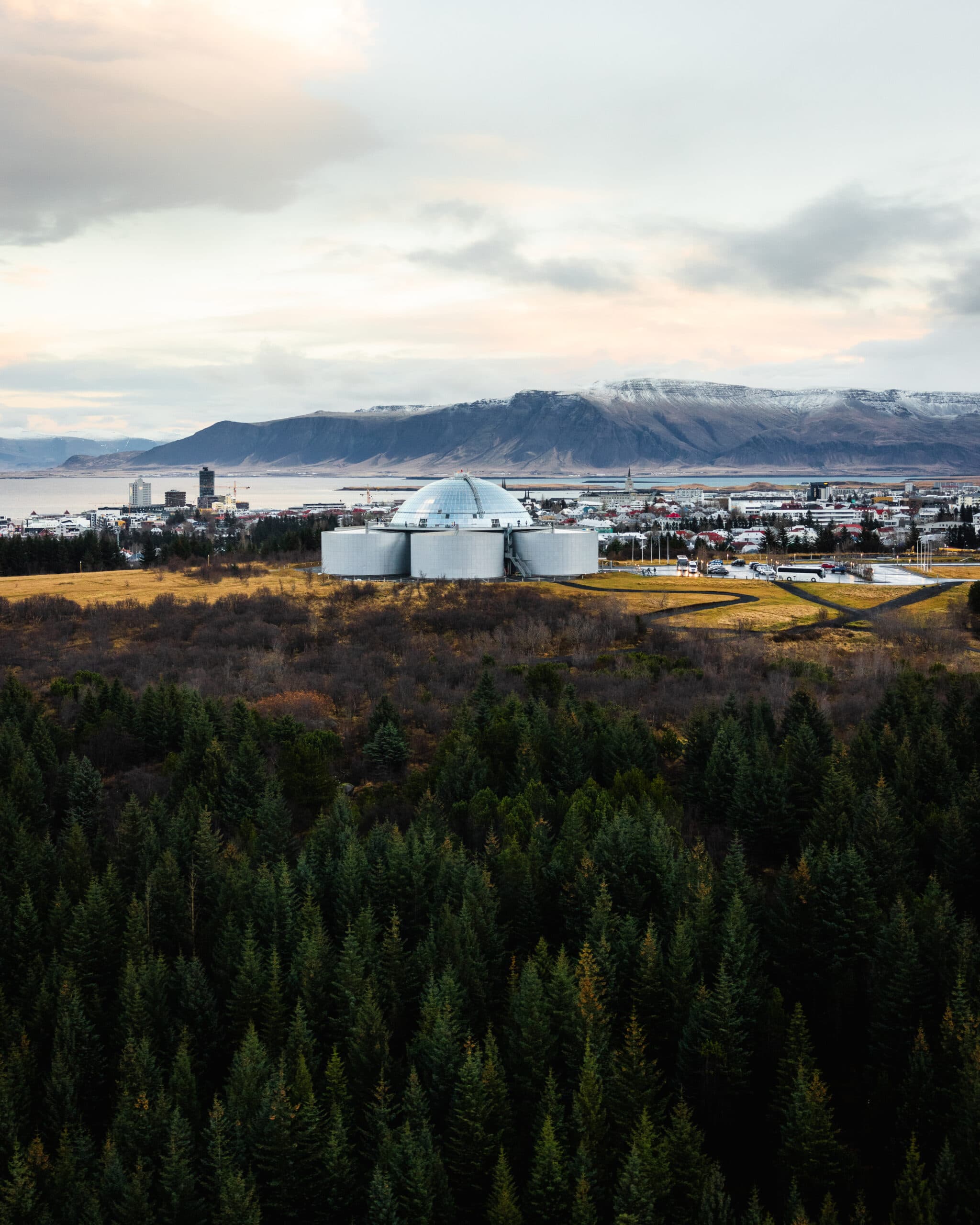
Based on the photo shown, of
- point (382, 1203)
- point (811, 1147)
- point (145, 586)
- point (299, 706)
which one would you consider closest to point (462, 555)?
point (145, 586)

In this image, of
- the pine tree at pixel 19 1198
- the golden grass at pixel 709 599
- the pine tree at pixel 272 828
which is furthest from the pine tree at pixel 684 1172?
the golden grass at pixel 709 599

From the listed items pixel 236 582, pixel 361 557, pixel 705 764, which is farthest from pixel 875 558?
pixel 705 764

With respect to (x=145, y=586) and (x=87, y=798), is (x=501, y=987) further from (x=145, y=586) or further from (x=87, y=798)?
(x=145, y=586)

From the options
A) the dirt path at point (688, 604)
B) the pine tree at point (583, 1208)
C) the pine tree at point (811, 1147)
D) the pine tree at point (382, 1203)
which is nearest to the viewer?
→ the pine tree at point (583, 1208)

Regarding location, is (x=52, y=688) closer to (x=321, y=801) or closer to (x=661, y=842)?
(x=321, y=801)

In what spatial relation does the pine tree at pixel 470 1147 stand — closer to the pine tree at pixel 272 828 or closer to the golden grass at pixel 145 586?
the pine tree at pixel 272 828
